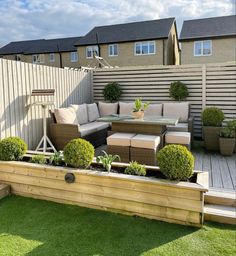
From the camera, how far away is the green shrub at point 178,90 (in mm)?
6328

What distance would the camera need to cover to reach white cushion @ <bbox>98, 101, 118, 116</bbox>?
681 centimetres

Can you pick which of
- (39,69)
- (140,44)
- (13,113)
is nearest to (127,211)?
(13,113)

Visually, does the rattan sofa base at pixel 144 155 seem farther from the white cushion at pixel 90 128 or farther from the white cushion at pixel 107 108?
the white cushion at pixel 107 108

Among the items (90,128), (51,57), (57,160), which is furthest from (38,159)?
(51,57)

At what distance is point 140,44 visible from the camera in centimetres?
1691

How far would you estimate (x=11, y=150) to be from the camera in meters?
3.33

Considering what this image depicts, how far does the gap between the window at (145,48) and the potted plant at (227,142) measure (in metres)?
12.5

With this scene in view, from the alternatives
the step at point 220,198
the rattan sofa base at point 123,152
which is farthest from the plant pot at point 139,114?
the step at point 220,198

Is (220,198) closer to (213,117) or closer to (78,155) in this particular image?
(78,155)

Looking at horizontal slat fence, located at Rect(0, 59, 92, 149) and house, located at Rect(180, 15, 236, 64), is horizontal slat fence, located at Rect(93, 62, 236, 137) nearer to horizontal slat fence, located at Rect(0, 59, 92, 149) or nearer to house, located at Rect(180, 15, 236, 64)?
horizontal slat fence, located at Rect(0, 59, 92, 149)

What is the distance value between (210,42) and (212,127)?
1178 cm

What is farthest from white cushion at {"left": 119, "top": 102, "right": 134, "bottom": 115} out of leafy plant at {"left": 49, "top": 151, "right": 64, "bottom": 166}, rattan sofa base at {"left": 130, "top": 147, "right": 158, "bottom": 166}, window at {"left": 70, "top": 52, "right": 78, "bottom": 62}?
window at {"left": 70, "top": 52, "right": 78, "bottom": 62}

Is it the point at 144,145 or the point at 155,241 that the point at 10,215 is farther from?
the point at 144,145

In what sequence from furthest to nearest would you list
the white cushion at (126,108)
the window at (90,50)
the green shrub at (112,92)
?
the window at (90,50), the green shrub at (112,92), the white cushion at (126,108)
